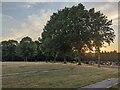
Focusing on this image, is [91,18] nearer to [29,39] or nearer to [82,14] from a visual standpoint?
[82,14]

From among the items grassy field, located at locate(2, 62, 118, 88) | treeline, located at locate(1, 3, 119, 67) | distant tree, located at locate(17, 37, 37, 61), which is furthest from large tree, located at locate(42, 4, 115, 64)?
distant tree, located at locate(17, 37, 37, 61)

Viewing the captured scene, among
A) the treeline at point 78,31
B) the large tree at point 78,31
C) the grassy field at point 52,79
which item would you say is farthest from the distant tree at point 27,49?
the grassy field at point 52,79

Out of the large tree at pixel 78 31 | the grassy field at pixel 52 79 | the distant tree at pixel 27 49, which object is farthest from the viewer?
the distant tree at pixel 27 49

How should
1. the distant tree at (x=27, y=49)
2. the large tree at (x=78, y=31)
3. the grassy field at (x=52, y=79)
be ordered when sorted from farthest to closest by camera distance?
the distant tree at (x=27, y=49) < the large tree at (x=78, y=31) < the grassy field at (x=52, y=79)

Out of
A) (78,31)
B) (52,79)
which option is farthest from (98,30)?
(52,79)

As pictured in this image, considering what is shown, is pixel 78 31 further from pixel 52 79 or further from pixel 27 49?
pixel 27 49

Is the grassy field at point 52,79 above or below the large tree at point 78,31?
below

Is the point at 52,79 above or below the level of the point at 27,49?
below

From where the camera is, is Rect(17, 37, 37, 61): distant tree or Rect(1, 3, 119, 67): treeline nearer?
Rect(1, 3, 119, 67): treeline

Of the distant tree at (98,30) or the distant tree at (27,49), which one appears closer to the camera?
the distant tree at (98,30)

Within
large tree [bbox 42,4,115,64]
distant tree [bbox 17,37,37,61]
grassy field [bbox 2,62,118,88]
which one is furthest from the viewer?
distant tree [bbox 17,37,37,61]

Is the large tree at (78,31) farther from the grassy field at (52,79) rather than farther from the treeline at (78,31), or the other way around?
the grassy field at (52,79)

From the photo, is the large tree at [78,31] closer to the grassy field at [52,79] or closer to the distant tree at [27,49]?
the grassy field at [52,79]

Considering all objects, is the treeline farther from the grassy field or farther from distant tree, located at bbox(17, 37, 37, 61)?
distant tree, located at bbox(17, 37, 37, 61)
